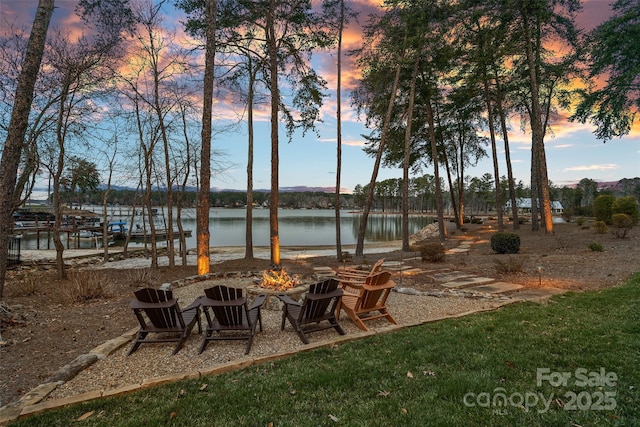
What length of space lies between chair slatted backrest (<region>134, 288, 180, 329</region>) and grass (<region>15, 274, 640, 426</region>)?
1203 mm

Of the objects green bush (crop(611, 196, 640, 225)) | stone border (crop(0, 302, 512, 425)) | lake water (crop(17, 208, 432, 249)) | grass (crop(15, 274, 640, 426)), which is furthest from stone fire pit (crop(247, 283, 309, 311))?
green bush (crop(611, 196, 640, 225))

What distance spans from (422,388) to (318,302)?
1753 millimetres

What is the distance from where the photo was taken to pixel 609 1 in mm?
12438

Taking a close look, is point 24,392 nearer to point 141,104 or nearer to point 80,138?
point 80,138

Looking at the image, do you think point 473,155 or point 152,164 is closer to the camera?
point 152,164

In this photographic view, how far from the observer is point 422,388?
2543 millimetres

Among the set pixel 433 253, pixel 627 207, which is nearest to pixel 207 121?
pixel 433 253

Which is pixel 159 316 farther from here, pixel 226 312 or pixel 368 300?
pixel 368 300

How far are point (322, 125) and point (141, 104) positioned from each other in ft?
22.4

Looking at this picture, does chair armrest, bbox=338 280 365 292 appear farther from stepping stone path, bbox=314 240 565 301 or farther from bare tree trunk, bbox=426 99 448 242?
bare tree trunk, bbox=426 99 448 242

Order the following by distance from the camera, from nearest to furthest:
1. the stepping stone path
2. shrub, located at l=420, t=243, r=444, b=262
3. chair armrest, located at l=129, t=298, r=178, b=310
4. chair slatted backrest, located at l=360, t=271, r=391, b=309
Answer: chair armrest, located at l=129, t=298, r=178, b=310, chair slatted backrest, located at l=360, t=271, r=391, b=309, the stepping stone path, shrub, located at l=420, t=243, r=444, b=262

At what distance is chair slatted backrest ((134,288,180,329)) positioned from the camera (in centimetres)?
374

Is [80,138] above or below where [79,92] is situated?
below

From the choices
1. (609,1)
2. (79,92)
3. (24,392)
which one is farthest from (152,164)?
(609,1)
